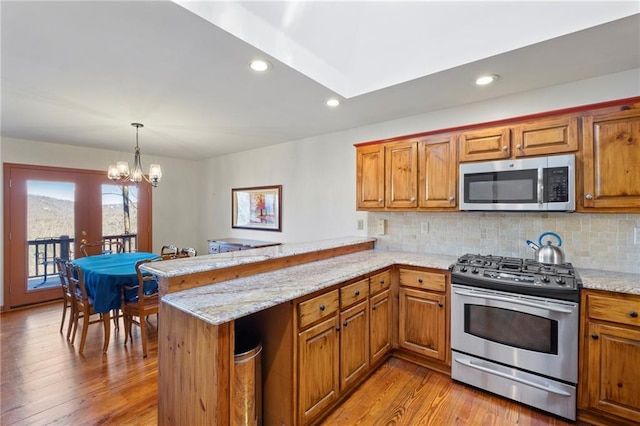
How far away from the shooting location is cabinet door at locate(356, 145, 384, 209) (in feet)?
10.7

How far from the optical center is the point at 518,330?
2189mm

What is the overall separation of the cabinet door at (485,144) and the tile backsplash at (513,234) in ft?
2.00

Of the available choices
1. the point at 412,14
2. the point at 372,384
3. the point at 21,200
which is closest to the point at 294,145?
the point at 412,14

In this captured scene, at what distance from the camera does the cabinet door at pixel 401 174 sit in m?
3.04

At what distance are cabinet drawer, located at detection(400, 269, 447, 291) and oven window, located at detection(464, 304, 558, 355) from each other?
260 mm

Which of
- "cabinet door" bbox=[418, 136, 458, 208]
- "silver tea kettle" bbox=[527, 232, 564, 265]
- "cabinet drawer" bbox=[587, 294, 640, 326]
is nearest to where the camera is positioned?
"cabinet drawer" bbox=[587, 294, 640, 326]

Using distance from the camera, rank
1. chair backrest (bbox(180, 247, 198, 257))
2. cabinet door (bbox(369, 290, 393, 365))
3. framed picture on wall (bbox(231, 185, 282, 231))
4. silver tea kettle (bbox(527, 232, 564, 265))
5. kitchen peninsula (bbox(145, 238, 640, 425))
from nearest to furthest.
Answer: kitchen peninsula (bbox(145, 238, 640, 425)) < silver tea kettle (bbox(527, 232, 564, 265)) < cabinet door (bbox(369, 290, 393, 365)) < chair backrest (bbox(180, 247, 198, 257)) < framed picture on wall (bbox(231, 185, 282, 231))

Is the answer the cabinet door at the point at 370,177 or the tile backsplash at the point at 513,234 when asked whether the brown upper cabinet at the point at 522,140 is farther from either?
the cabinet door at the point at 370,177

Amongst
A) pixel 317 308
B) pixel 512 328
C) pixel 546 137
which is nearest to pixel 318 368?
pixel 317 308

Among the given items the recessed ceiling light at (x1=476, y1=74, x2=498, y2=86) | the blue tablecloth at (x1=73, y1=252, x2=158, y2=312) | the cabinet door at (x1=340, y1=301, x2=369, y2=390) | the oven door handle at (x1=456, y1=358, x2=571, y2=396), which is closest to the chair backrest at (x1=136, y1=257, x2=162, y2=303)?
the blue tablecloth at (x1=73, y1=252, x2=158, y2=312)

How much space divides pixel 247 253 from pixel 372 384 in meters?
1.48

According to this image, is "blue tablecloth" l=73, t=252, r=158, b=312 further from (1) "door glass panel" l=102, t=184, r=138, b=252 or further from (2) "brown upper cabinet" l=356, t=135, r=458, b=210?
(2) "brown upper cabinet" l=356, t=135, r=458, b=210

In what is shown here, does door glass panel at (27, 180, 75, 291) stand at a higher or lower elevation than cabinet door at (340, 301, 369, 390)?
higher

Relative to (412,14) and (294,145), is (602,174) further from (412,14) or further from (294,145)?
(294,145)
